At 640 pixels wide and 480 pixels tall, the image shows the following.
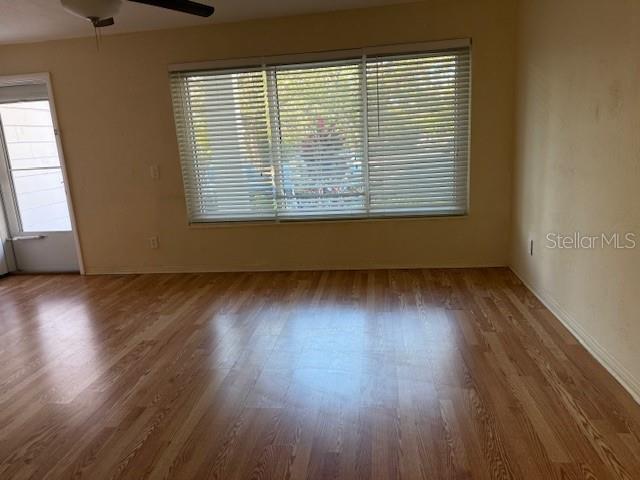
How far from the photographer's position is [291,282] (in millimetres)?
4102

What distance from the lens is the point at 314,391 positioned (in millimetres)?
2275

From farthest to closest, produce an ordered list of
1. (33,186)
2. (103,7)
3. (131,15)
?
(33,186) → (131,15) → (103,7)

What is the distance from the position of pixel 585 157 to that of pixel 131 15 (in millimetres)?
3600

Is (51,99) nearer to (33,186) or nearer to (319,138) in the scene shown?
(33,186)

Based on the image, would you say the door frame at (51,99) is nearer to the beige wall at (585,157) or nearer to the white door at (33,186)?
the white door at (33,186)

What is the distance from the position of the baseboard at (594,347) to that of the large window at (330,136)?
1.25m

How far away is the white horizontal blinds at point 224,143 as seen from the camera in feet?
13.5

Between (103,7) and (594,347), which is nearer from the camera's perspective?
(103,7)

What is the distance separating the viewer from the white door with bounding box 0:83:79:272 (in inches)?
178

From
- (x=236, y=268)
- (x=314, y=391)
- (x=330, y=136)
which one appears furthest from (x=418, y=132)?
(x=314, y=391)

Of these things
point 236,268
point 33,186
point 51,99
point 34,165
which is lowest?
point 236,268

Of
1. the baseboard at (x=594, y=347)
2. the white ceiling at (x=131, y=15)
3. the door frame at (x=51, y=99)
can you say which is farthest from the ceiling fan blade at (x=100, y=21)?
the baseboard at (x=594, y=347)

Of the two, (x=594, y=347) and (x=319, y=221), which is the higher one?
(x=319, y=221)

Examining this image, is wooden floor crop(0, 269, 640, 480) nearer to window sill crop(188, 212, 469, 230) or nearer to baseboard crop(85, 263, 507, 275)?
baseboard crop(85, 263, 507, 275)
